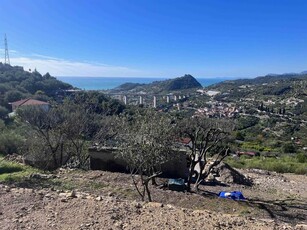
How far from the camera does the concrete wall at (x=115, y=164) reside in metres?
12.6

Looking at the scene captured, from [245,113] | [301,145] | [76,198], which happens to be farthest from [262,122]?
[76,198]

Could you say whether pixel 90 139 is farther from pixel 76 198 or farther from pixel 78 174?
pixel 76 198

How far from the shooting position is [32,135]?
16.9 meters

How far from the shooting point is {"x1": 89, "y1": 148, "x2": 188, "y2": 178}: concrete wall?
41.4ft

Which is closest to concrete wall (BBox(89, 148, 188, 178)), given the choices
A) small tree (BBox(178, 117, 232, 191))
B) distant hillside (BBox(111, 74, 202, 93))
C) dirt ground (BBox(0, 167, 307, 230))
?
small tree (BBox(178, 117, 232, 191))

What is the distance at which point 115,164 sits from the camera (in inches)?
Answer: 514

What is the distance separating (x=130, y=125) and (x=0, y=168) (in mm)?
7003

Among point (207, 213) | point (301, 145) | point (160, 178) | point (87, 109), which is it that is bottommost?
point (301, 145)

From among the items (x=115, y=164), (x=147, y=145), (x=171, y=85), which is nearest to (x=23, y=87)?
(x=115, y=164)

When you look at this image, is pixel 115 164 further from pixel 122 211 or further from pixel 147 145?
pixel 122 211

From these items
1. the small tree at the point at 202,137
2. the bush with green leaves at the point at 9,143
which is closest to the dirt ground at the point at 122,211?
the small tree at the point at 202,137

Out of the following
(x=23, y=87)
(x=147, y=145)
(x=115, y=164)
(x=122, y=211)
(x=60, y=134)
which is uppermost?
(x=23, y=87)

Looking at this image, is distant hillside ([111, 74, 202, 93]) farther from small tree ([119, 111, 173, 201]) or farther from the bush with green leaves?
small tree ([119, 111, 173, 201])

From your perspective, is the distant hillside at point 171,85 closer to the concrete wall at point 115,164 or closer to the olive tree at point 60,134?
the olive tree at point 60,134
